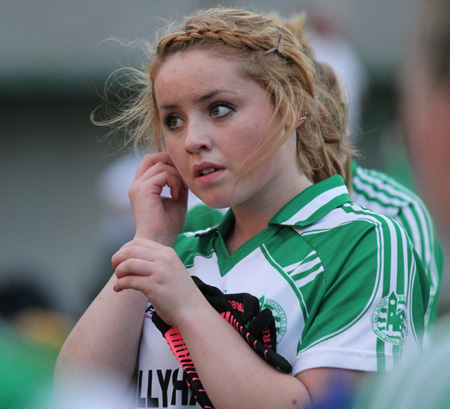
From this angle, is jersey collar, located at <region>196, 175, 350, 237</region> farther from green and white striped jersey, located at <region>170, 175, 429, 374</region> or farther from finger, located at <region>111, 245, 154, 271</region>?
finger, located at <region>111, 245, 154, 271</region>

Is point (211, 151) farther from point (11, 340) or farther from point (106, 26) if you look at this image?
point (106, 26)

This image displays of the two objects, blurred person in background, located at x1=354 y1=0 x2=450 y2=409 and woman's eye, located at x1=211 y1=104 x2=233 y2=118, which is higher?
woman's eye, located at x1=211 y1=104 x2=233 y2=118

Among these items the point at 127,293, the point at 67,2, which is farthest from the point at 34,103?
the point at 127,293

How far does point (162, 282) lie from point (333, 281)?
0.36 metres

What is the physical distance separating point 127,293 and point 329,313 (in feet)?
1.76

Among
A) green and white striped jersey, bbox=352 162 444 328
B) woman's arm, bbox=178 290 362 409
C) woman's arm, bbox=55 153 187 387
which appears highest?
green and white striped jersey, bbox=352 162 444 328

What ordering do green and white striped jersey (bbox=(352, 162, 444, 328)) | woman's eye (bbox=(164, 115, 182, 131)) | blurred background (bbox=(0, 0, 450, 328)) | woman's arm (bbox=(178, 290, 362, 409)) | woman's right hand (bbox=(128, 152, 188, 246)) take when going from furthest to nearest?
1. blurred background (bbox=(0, 0, 450, 328))
2. green and white striped jersey (bbox=(352, 162, 444, 328))
3. woman's right hand (bbox=(128, 152, 188, 246))
4. woman's eye (bbox=(164, 115, 182, 131))
5. woman's arm (bbox=(178, 290, 362, 409))

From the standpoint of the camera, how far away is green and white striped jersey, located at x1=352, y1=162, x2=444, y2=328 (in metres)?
2.56

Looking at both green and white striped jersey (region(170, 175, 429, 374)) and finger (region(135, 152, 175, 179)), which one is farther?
finger (region(135, 152, 175, 179))

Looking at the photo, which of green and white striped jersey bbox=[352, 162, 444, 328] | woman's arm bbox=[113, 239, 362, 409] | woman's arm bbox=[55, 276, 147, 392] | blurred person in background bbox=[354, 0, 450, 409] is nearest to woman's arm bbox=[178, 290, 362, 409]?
woman's arm bbox=[113, 239, 362, 409]

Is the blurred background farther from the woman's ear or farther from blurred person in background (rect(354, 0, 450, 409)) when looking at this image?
blurred person in background (rect(354, 0, 450, 409))

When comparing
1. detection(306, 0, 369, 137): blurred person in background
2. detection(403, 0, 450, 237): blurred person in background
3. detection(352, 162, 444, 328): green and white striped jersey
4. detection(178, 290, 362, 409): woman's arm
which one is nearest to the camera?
detection(403, 0, 450, 237): blurred person in background

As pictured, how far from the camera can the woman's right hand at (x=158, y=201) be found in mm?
1886

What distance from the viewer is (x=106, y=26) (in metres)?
8.14
